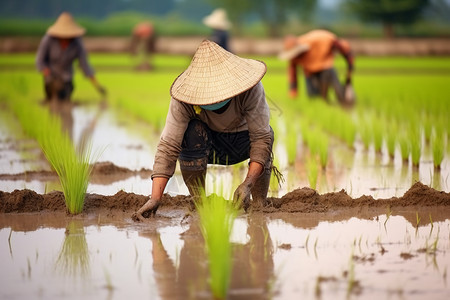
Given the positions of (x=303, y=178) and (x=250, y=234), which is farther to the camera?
(x=303, y=178)

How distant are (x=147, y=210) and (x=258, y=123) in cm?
67

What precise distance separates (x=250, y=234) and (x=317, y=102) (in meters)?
5.64

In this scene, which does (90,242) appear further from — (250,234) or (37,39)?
(37,39)

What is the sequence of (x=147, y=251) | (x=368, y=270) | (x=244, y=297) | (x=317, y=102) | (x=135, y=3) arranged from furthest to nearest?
(x=135, y=3) < (x=317, y=102) < (x=147, y=251) < (x=368, y=270) < (x=244, y=297)

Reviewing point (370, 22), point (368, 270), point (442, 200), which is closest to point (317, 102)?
point (442, 200)

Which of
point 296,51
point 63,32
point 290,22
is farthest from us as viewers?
point 290,22

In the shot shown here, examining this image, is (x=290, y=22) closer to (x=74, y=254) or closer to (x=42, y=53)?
(x=42, y=53)

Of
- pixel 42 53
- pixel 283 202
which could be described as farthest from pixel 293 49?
pixel 283 202

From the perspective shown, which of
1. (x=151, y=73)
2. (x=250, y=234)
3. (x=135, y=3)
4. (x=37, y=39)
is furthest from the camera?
(x=135, y=3)

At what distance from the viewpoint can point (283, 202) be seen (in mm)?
4500

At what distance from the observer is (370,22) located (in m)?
28.2

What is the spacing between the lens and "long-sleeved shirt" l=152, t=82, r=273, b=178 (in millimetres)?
4051

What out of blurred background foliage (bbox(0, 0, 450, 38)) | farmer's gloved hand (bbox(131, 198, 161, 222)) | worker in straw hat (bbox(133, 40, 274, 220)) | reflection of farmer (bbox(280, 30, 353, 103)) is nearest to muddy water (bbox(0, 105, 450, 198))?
worker in straw hat (bbox(133, 40, 274, 220))

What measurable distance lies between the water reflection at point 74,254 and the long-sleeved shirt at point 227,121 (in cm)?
46
